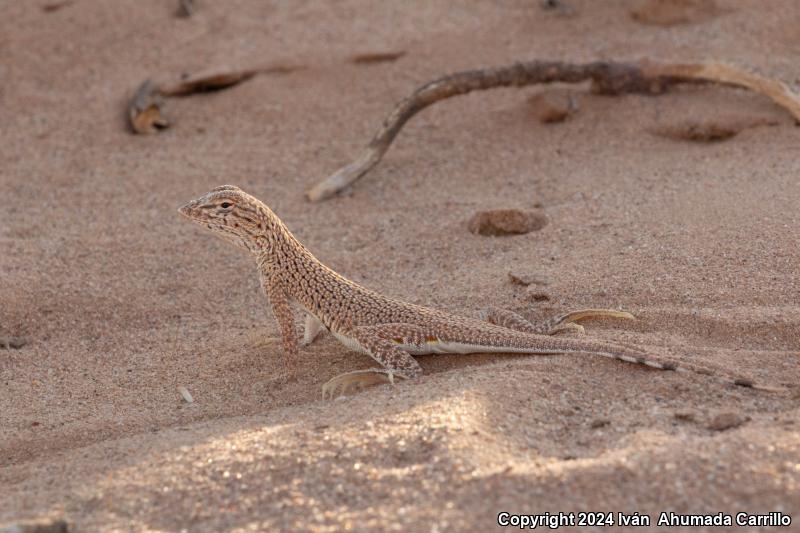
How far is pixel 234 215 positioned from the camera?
5770 millimetres

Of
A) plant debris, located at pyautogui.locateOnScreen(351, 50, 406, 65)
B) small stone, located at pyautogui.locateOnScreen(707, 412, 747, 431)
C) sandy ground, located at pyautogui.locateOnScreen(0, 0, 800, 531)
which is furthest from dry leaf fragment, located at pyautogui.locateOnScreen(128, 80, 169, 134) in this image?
small stone, located at pyautogui.locateOnScreen(707, 412, 747, 431)

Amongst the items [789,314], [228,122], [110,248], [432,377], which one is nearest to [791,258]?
[789,314]

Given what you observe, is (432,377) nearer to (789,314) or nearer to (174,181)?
(789,314)

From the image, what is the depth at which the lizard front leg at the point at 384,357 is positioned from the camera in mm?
5145

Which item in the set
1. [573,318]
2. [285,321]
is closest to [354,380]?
[285,321]

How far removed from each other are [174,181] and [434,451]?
564 centimetres

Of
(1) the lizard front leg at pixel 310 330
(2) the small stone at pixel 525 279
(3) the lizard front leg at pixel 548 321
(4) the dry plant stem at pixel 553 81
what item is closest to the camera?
(3) the lizard front leg at pixel 548 321

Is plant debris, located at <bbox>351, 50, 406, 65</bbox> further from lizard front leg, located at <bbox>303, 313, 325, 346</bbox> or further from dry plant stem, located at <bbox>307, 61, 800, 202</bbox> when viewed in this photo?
lizard front leg, located at <bbox>303, 313, 325, 346</bbox>

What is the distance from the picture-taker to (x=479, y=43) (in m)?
10.5

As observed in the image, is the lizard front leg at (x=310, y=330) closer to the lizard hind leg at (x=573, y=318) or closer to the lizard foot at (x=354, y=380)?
the lizard foot at (x=354, y=380)

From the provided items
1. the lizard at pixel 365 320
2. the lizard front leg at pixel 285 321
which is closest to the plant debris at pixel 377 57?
the lizard at pixel 365 320

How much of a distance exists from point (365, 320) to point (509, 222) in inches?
90.5

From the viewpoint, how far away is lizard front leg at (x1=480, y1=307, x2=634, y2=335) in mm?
5496

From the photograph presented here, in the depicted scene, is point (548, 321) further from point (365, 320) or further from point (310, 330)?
point (310, 330)
